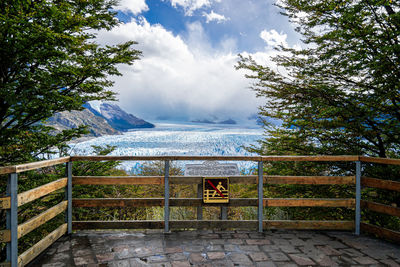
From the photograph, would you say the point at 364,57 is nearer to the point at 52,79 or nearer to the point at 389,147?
the point at 389,147

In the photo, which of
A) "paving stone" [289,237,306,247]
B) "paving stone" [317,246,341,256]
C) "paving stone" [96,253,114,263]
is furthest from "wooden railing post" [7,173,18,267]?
"paving stone" [317,246,341,256]

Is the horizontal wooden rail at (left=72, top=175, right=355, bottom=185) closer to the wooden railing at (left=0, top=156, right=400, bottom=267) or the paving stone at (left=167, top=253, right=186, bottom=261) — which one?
the wooden railing at (left=0, top=156, right=400, bottom=267)

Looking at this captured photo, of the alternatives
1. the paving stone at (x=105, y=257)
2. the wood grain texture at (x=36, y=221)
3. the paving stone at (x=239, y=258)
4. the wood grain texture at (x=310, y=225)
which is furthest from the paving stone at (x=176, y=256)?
the wood grain texture at (x=36, y=221)

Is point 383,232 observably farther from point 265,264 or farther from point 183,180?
point 183,180

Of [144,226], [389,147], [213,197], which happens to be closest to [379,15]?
[389,147]

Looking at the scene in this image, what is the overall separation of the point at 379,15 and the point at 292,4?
6.65 feet

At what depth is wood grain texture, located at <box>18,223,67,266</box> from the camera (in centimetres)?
272

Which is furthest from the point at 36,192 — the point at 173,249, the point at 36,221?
the point at 173,249

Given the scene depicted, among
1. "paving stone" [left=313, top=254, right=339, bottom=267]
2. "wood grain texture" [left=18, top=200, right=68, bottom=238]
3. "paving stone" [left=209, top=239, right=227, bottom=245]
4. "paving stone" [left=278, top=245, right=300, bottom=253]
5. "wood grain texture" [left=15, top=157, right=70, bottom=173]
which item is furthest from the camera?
"paving stone" [left=209, top=239, right=227, bottom=245]

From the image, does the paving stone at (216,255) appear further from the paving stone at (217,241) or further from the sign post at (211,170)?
the sign post at (211,170)

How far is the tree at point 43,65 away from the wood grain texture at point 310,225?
15.6ft

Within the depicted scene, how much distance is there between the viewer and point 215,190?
384cm

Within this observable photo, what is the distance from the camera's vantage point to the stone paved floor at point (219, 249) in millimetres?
2885

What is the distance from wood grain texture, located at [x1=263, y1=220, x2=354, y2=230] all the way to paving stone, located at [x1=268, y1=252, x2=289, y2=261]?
0.85 meters
